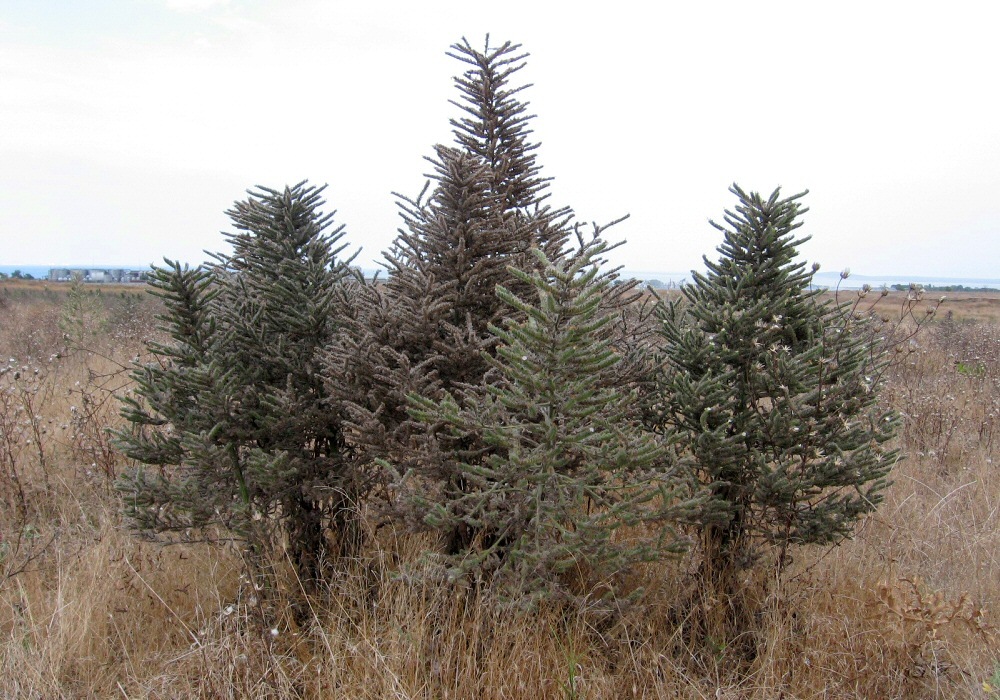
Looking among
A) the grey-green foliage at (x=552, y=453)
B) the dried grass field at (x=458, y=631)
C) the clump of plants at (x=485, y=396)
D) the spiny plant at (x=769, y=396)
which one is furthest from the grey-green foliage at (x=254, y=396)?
the spiny plant at (x=769, y=396)

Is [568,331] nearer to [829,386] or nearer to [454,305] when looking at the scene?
[454,305]

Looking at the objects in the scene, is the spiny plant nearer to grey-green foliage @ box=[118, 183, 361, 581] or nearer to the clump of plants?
the clump of plants

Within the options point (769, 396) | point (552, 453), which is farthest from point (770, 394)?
point (552, 453)

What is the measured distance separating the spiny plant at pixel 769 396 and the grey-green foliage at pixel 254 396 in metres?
1.75

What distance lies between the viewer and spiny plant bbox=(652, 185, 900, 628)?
3.06m

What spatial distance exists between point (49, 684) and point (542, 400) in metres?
2.41

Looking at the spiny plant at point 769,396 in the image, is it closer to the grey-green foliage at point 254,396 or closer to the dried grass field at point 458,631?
the dried grass field at point 458,631

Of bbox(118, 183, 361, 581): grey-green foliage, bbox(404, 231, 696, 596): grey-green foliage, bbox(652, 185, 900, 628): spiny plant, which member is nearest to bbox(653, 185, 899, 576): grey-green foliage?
bbox(652, 185, 900, 628): spiny plant

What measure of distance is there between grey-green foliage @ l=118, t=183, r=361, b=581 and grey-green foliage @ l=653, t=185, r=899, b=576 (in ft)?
5.79

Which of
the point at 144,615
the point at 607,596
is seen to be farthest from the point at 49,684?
the point at 607,596

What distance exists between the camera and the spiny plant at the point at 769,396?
3059 mm

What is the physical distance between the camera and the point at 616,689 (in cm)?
273

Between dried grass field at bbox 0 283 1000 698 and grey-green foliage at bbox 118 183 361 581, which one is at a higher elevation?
grey-green foliage at bbox 118 183 361 581

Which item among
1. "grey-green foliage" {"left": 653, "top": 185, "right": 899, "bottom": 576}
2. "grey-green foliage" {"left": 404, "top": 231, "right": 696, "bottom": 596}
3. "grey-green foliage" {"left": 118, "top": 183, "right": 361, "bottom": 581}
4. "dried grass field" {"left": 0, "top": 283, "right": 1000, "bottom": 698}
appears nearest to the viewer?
"grey-green foliage" {"left": 404, "top": 231, "right": 696, "bottom": 596}
